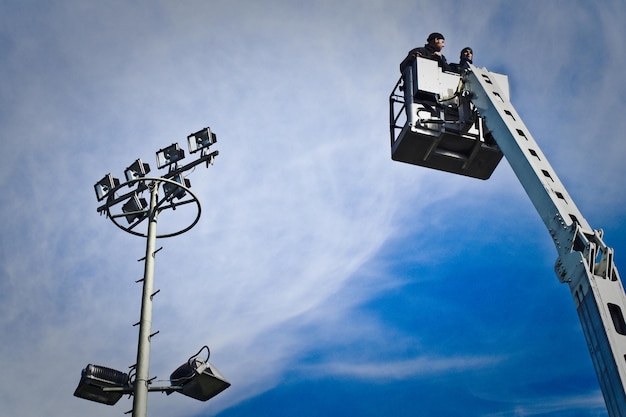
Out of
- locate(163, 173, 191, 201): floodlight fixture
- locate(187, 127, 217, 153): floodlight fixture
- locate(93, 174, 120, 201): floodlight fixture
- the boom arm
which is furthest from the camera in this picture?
locate(187, 127, 217, 153): floodlight fixture

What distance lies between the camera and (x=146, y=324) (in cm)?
1212

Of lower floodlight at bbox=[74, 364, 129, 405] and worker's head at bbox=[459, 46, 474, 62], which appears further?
worker's head at bbox=[459, 46, 474, 62]

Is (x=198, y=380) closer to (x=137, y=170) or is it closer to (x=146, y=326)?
(x=146, y=326)

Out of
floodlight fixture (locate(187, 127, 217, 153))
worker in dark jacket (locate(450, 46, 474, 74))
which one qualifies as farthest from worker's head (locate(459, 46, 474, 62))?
floodlight fixture (locate(187, 127, 217, 153))

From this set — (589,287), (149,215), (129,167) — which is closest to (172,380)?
(149,215)

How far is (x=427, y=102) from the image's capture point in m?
15.9

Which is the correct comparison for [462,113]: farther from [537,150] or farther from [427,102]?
[537,150]

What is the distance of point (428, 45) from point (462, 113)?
215 centimetres

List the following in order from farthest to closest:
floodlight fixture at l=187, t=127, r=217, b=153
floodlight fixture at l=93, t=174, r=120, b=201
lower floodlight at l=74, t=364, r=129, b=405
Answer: floodlight fixture at l=187, t=127, r=217, b=153, floodlight fixture at l=93, t=174, r=120, b=201, lower floodlight at l=74, t=364, r=129, b=405

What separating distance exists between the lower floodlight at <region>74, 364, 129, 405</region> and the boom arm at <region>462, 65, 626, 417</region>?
21.5 feet

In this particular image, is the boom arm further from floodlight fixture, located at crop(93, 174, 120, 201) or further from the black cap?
floodlight fixture, located at crop(93, 174, 120, 201)

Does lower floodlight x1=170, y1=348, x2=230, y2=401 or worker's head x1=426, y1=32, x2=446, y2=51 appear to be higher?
worker's head x1=426, y1=32, x2=446, y2=51

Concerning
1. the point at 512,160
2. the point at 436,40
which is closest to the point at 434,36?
the point at 436,40

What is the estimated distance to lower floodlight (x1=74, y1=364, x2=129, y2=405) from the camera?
11.3 meters
